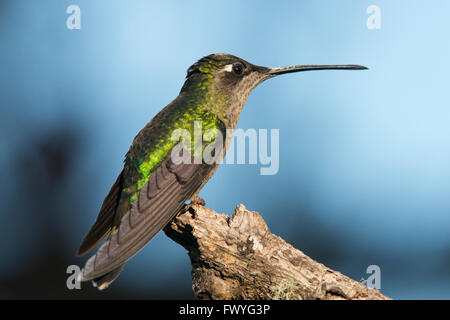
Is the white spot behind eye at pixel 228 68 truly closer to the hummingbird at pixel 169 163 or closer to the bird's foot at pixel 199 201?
the hummingbird at pixel 169 163

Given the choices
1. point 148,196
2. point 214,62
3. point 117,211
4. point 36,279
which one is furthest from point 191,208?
point 36,279

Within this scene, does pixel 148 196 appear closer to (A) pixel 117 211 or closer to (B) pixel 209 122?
(A) pixel 117 211

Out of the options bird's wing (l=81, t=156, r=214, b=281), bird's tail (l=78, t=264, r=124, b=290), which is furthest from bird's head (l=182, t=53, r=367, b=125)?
bird's tail (l=78, t=264, r=124, b=290)

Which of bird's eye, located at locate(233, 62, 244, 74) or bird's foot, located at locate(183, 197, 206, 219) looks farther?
bird's eye, located at locate(233, 62, 244, 74)

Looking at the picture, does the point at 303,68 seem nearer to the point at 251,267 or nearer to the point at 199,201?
the point at 199,201

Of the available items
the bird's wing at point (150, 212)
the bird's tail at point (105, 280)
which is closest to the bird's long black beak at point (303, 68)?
the bird's wing at point (150, 212)

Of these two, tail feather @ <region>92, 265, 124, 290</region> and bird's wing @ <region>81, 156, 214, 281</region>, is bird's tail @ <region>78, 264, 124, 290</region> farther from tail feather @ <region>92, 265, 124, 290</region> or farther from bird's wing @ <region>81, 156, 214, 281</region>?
bird's wing @ <region>81, 156, 214, 281</region>

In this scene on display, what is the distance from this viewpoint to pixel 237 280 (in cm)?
468

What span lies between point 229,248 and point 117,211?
55.2 inches

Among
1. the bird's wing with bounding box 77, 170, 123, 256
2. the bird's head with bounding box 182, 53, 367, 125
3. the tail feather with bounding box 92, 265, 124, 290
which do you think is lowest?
the tail feather with bounding box 92, 265, 124, 290

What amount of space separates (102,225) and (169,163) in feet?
3.27

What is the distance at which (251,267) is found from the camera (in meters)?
4.66

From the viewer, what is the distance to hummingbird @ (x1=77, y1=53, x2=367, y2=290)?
194 inches

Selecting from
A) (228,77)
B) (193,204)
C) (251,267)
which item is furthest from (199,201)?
(228,77)
